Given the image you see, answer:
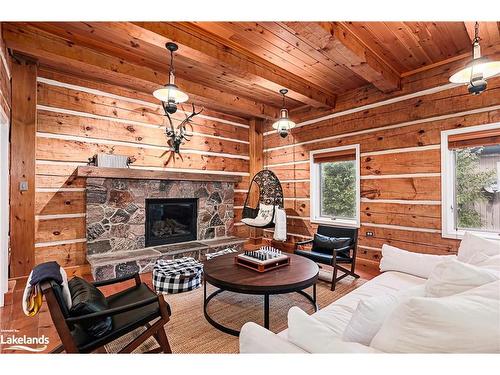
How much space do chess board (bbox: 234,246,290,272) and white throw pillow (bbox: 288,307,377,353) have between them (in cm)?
113

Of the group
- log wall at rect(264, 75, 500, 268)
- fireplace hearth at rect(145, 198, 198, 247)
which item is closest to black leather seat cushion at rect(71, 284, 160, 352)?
fireplace hearth at rect(145, 198, 198, 247)

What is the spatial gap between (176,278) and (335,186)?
2890 millimetres

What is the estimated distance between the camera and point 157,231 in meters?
4.07

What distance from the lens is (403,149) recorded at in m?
3.49

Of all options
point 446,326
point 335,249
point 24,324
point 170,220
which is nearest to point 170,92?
point 170,220

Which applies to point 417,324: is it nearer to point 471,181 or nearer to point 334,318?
point 334,318

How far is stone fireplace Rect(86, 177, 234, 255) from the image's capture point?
3486mm

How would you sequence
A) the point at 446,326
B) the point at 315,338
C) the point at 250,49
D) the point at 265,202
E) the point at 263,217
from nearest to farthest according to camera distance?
1. the point at 446,326
2. the point at 315,338
3. the point at 250,49
4. the point at 263,217
5. the point at 265,202

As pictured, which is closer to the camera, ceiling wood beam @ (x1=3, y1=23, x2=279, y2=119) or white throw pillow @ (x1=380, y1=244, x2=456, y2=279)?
white throw pillow @ (x1=380, y1=244, x2=456, y2=279)

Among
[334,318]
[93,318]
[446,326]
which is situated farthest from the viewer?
[334,318]

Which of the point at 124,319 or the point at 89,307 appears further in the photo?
the point at 124,319

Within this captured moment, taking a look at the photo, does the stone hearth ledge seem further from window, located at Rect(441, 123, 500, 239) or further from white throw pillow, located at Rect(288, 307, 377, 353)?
window, located at Rect(441, 123, 500, 239)
